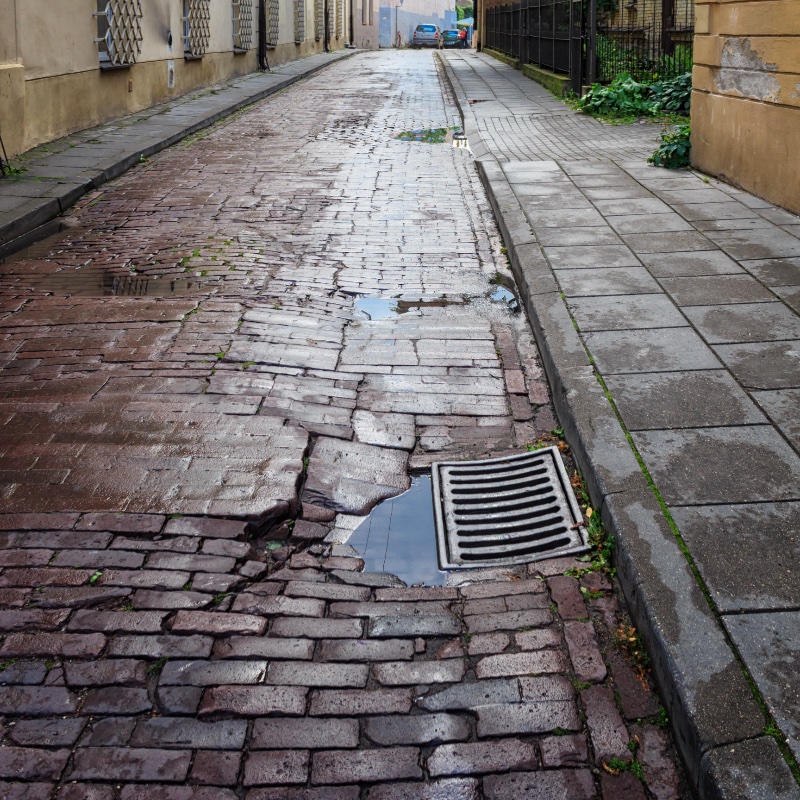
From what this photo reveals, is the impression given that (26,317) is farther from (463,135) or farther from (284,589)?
(463,135)

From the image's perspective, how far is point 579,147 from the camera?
37.6 ft

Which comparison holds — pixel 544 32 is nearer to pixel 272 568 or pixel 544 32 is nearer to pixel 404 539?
pixel 404 539

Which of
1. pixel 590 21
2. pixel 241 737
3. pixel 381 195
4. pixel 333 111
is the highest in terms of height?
pixel 590 21

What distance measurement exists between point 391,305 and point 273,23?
80.3ft

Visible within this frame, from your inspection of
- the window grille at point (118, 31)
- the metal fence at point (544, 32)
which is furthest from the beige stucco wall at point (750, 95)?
the window grille at point (118, 31)

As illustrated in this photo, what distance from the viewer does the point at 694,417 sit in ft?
12.8

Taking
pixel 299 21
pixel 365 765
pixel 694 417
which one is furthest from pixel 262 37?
pixel 365 765

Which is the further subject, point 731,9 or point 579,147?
point 579,147

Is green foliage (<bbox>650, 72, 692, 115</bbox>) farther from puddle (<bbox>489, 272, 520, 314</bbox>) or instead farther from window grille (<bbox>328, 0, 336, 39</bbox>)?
window grille (<bbox>328, 0, 336, 39</bbox>)

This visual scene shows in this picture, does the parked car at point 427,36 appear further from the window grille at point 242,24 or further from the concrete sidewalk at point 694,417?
the concrete sidewalk at point 694,417

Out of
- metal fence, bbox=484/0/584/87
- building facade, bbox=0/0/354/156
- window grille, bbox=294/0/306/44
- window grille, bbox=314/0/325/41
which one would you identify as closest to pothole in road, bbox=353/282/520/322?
building facade, bbox=0/0/354/156

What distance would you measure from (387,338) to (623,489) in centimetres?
236

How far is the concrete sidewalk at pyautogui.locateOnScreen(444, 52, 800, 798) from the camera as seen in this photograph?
2379 millimetres

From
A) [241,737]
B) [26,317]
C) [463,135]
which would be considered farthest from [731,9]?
[241,737]
